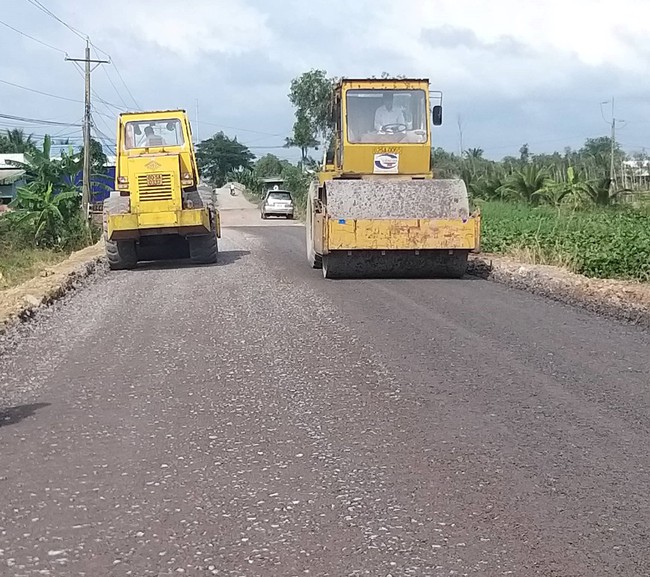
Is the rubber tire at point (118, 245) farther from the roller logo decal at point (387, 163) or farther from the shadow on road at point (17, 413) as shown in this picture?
the shadow on road at point (17, 413)

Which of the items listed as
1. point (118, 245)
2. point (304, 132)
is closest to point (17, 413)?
point (118, 245)

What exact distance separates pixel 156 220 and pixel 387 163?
4.51 metres

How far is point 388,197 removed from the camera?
14.3 m

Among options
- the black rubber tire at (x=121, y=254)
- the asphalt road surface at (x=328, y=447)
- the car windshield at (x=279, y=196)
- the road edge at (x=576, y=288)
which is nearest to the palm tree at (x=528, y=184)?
the road edge at (x=576, y=288)

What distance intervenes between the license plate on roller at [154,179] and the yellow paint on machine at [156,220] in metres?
0.59

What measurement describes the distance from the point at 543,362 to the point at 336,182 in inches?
280

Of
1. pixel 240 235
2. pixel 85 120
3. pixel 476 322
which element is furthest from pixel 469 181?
pixel 476 322

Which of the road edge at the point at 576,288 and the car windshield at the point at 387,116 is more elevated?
the car windshield at the point at 387,116

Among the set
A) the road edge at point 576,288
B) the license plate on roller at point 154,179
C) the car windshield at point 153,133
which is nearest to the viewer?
the road edge at point 576,288

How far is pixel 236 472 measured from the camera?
5.13 metres

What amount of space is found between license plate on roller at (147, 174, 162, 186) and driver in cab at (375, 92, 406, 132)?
4.32 metres

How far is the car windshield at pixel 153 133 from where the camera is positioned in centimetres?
1767

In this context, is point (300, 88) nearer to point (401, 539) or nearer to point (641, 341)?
point (641, 341)

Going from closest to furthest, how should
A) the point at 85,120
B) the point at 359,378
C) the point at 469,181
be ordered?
the point at 359,378, the point at 469,181, the point at 85,120
